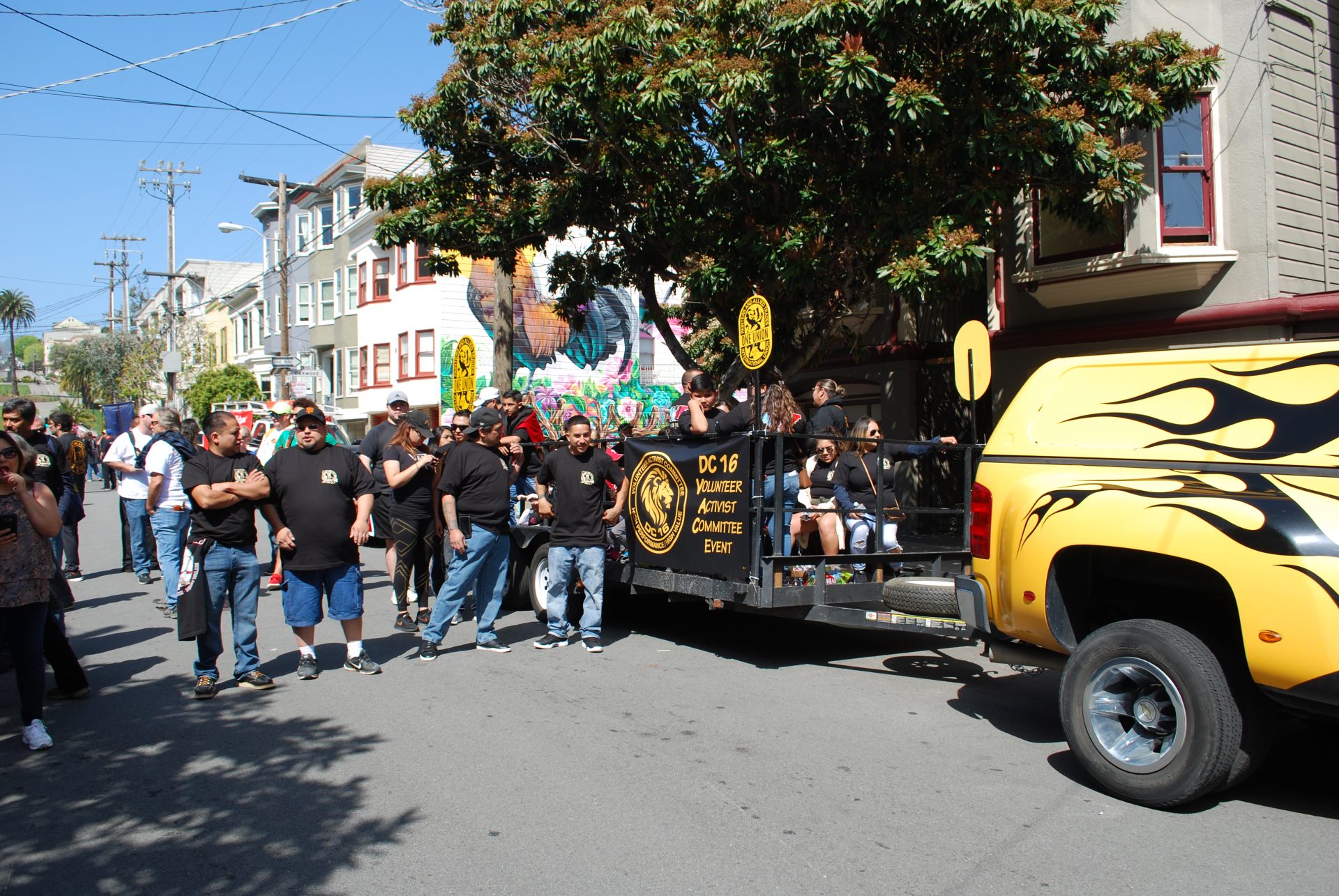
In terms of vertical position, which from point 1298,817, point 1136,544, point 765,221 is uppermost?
point 765,221

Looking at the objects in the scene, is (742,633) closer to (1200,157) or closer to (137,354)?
(1200,157)

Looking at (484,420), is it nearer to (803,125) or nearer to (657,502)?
(657,502)

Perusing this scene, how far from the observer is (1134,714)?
4.92 metres

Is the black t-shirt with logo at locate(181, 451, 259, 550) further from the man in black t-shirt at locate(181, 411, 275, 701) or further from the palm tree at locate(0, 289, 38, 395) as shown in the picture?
the palm tree at locate(0, 289, 38, 395)

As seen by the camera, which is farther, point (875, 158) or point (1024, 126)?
point (875, 158)

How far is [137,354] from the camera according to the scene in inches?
2095

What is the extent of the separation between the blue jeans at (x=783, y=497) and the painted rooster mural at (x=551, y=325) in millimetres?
26322

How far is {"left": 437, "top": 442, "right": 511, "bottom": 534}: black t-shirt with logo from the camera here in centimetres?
812

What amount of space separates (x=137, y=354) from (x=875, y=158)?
50902mm

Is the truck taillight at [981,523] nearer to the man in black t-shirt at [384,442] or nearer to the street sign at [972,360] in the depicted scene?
the street sign at [972,360]

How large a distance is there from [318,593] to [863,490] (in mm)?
4270

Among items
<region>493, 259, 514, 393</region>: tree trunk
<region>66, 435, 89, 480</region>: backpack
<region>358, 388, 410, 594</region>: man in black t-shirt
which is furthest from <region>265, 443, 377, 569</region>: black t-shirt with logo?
<region>493, 259, 514, 393</region>: tree trunk

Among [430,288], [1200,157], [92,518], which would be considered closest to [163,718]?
[1200,157]

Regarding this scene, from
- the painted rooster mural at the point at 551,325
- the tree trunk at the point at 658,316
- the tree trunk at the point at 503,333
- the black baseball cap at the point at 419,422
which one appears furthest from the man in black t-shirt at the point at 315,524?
the painted rooster mural at the point at 551,325
